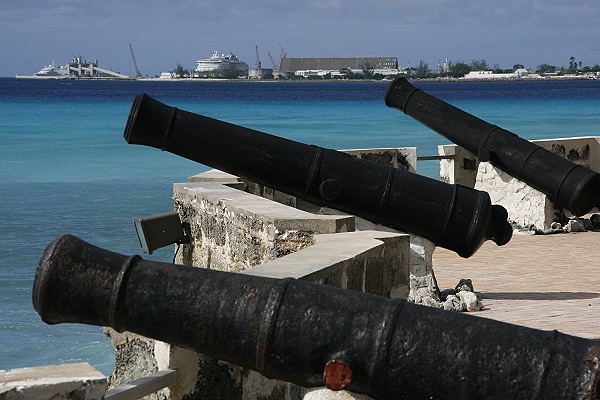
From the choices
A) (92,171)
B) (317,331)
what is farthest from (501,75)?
(317,331)

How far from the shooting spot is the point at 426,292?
684 centimetres

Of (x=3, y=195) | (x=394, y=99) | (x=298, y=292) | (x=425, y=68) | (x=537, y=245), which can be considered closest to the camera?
(x=298, y=292)

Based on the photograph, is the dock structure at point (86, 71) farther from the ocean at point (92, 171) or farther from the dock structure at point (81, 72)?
the ocean at point (92, 171)

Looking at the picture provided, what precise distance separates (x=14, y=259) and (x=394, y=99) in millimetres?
7417

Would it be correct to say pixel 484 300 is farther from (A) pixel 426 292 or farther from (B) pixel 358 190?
(B) pixel 358 190

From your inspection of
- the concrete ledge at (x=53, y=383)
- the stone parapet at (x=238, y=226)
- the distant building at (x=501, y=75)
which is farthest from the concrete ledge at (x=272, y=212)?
the distant building at (x=501, y=75)

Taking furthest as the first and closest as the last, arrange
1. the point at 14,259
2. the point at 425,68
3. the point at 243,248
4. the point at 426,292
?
the point at 425,68, the point at 14,259, the point at 426,292, the point at 243,248

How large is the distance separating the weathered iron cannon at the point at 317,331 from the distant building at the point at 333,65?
150063 millimetres

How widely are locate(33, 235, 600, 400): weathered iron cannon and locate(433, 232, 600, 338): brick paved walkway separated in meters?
2.77

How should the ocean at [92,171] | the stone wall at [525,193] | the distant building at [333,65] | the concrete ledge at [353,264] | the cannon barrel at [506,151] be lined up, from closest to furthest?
the concrete ledge at [353,264] < the cannon barrel at [506,151] < the stone wall at [525,193] < the ocean at [92,171] < the distant building at [333,65]

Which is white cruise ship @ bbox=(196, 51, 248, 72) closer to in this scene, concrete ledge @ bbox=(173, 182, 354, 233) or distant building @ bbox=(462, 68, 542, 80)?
distant building @ bbox=(462, 68, 542, 80)

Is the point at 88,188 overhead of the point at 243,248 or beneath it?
beneath

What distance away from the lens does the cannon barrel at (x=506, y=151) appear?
8445 millimetres

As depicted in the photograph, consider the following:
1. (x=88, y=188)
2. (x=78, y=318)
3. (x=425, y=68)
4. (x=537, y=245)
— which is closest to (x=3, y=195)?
(x=88, y=188)
